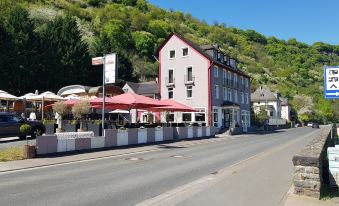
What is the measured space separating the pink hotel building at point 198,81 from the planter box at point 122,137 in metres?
25.6

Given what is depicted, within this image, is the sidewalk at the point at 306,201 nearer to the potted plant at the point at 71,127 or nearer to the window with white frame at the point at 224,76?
the potted plant at the point at 71,127

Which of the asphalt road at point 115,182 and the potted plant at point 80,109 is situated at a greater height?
the potted plant at point 80,109

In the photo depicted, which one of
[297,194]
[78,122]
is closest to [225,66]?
[78,122]

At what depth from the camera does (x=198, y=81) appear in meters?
50.7

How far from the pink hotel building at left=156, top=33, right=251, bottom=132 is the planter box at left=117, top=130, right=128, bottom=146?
2559 cm

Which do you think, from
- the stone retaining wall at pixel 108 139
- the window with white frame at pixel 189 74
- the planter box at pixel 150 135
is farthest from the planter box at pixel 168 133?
the window with white frame at pixel 189 74

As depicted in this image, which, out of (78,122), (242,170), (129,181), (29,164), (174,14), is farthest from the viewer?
(174,14)

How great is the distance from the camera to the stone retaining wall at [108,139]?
1812cm

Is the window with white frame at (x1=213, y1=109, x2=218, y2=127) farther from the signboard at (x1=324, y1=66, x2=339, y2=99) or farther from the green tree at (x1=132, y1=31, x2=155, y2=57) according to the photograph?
the green tree at (x1=132, y1=31, x2=155, y2=57)

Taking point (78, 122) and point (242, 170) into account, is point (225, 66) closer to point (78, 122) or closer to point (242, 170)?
point (78, 122)

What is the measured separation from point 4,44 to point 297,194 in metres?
46.0

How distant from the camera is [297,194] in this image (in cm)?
879

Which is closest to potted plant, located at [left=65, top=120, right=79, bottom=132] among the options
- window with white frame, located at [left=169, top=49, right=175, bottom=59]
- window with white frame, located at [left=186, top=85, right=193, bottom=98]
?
window with white frame, located at [left=186, top=85, right=193, bottom=98]

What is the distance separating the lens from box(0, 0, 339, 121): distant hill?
51.6 metres
